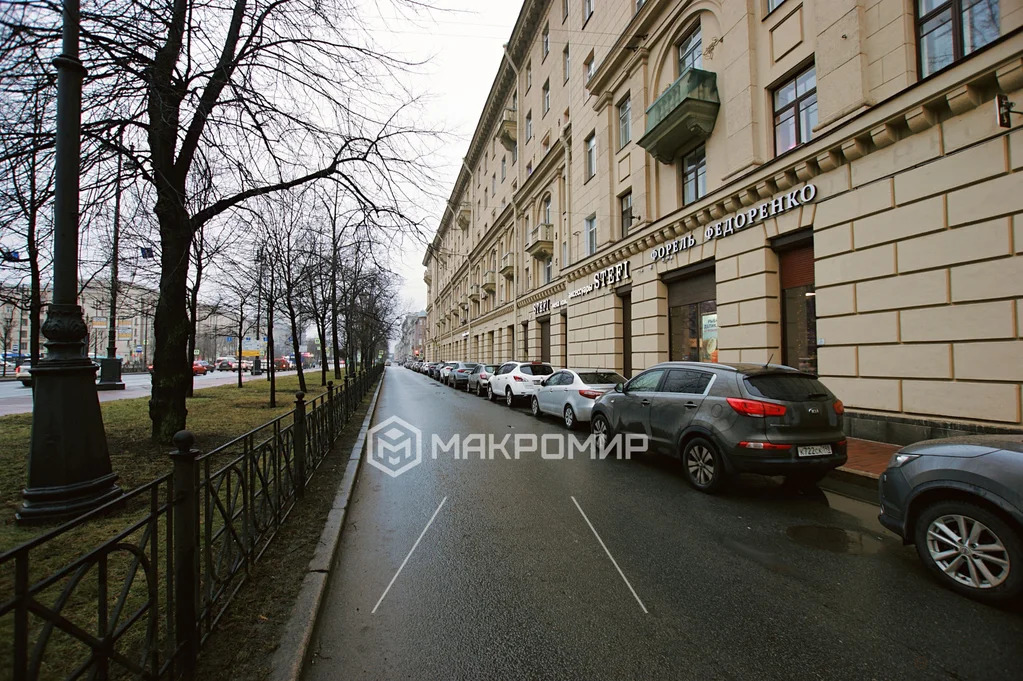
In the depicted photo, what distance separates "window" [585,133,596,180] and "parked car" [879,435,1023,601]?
17766 millimetres

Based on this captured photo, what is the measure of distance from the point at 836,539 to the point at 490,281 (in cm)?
3191

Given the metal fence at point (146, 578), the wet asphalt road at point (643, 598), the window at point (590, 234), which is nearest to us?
the metal fence at point (146, 578)

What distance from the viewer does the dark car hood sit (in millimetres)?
3310

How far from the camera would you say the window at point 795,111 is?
9953 millimetres

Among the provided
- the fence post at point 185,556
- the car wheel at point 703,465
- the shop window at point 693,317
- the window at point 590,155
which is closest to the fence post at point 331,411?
the fence post at point 185,556

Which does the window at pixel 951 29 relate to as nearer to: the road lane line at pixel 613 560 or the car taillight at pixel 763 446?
the car taillight at pixel 763 446

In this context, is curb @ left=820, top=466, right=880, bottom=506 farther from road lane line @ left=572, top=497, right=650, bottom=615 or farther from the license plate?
road lane line @ left=572, top=497, right=650, bottom=615

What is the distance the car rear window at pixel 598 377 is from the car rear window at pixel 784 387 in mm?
5436

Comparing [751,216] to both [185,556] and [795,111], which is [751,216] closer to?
[795,111]

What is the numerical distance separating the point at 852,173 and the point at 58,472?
12.0 metres

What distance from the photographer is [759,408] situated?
5488mm

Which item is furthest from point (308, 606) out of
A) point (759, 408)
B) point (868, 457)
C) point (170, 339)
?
point (868, 457)

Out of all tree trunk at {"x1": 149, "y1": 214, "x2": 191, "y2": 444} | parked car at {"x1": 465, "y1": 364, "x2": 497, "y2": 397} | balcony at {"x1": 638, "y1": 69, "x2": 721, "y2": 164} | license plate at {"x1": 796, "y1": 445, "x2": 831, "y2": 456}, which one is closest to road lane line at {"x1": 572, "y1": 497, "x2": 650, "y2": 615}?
license plate at {"x1": 796, "y1": 445, "x2": 831, "y2": 456}

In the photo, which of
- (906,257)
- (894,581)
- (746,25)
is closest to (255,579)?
(894,581)
